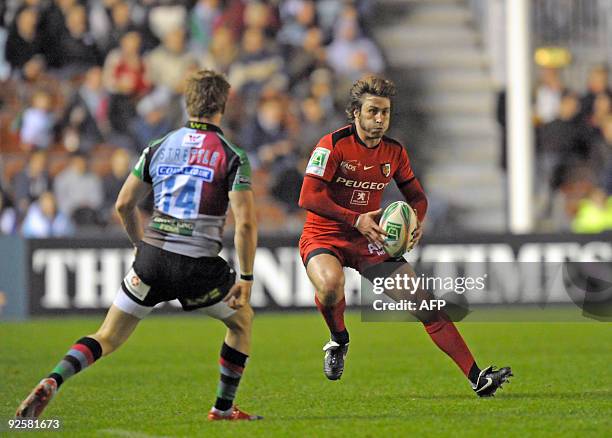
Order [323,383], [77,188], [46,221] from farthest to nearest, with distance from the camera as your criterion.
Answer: [77,188]
[46,221]
[323,383]

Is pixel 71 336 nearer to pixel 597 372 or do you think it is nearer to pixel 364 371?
pixel 364 371

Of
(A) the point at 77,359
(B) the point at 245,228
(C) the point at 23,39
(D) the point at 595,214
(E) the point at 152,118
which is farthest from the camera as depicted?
(C) the point at 23,39

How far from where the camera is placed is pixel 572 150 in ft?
68.6

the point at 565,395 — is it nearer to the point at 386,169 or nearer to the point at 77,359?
the point at 386,169

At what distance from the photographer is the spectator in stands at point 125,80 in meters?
20.2

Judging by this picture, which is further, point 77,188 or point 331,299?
point 77,188

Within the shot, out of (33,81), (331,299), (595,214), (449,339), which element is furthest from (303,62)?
(449,339)

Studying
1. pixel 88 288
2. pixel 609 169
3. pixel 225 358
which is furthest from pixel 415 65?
pixel 225 358

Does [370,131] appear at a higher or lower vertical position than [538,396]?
higher

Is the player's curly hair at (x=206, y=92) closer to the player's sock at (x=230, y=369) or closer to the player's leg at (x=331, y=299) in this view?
the player's sock at (x=230, y=369)

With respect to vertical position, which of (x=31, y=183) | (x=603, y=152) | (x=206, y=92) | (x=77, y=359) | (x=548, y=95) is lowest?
(x=31, y=183)

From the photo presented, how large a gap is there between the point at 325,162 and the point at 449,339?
151cm

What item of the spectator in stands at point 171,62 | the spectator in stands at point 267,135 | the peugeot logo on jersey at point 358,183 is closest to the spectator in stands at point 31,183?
the spectator in stands at point 171,62

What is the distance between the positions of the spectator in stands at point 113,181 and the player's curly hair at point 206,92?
38.3 feet
